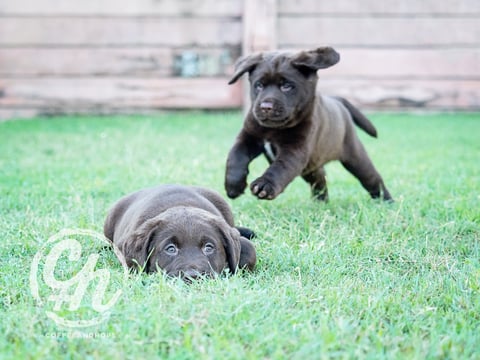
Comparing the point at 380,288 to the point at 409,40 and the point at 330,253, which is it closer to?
the point at 330,253

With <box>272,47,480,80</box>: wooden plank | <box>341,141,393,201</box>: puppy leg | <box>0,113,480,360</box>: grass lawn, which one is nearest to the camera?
<box>0,113,480,360</box>: grass lawn

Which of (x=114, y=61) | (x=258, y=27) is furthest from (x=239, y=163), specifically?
(x=114, y=61)

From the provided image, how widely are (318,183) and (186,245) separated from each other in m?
2.22

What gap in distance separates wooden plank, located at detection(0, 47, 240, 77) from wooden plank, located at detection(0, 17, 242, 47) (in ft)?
0.31

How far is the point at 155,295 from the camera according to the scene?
2.79 metres

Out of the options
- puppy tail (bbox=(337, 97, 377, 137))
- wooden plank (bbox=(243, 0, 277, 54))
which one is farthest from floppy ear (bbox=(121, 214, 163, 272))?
wooden plank (bbox=(243, 0, 277, 54))

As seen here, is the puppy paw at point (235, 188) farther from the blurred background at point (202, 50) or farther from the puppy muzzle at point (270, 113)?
the blurred background at point (202, 50)

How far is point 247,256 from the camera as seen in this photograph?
349 cm

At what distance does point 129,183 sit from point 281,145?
145 cm

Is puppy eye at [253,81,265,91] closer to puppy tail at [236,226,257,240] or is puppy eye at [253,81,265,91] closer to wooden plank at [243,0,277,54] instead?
puppy tail at [236,226,257,240]

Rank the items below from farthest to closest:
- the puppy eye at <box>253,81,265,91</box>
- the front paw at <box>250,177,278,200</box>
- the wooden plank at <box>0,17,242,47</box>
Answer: the wooden plank at <box>0,17,242,47</box> → the puppy eye at <box>253,81,265,91</box> → the front paw at <box>250,177,278,200</box>

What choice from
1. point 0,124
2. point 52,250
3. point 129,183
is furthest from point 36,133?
point 52,250

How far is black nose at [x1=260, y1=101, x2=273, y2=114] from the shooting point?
448cm

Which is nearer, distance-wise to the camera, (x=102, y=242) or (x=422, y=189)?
→ (x=102, y=242)
